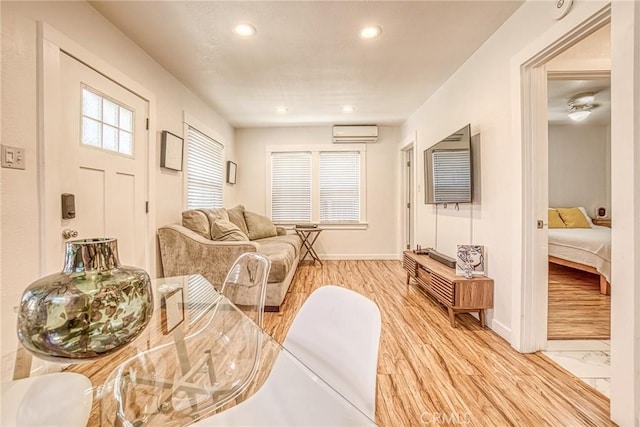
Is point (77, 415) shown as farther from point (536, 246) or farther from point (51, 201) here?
point (536, 246)

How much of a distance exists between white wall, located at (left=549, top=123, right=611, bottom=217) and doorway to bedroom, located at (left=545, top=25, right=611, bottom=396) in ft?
0.05

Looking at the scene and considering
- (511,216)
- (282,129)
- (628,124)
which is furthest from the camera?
(282,129)

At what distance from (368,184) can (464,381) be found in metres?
3.81

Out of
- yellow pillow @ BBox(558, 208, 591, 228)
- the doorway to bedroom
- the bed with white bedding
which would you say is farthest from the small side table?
yellow pillow @ BBox(558, 208, 591, 228)

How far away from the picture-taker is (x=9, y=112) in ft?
4.66

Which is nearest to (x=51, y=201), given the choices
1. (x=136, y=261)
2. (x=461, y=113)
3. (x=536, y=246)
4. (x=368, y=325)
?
(x=136, y=261)

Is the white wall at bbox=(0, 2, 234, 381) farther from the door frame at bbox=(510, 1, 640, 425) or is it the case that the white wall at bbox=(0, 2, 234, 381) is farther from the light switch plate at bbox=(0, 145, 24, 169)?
the door frame at bbox=(510, 1, 640, 425)

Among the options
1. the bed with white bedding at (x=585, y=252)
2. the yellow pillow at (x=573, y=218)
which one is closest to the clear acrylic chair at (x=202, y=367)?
the bed with white bedding at (x=585, y=252)

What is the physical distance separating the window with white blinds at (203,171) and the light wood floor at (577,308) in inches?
160

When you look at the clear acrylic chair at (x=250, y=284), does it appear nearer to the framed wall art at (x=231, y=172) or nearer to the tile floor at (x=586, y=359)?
the tile floor at (x=586, y=359)

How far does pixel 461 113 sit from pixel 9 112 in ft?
11.3

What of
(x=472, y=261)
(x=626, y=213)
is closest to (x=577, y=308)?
(x=472, y=261)

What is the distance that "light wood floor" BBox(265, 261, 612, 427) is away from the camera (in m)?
1.31

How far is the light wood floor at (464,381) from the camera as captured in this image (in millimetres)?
1311
